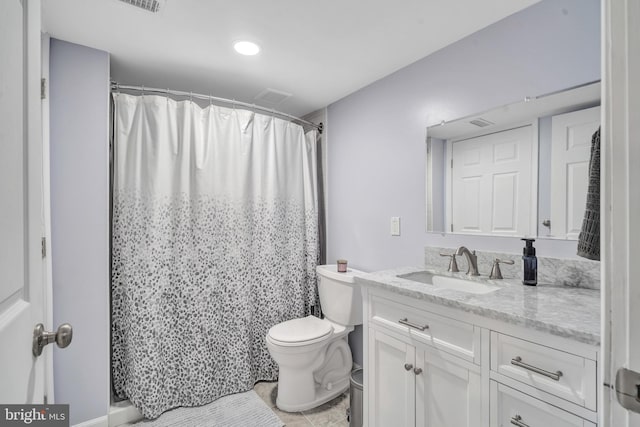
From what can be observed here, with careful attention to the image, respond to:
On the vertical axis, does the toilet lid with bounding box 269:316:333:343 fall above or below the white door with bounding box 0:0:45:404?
below

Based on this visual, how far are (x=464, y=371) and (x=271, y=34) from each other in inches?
70.8

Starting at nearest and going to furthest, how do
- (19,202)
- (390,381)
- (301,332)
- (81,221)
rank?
1. (19,202)
2. (390,381)
3. (81,221)
4. (301,332)

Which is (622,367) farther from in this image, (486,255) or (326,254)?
(326,254)

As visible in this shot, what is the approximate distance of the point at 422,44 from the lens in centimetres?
168

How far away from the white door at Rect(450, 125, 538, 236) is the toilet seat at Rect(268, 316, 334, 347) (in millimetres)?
1042

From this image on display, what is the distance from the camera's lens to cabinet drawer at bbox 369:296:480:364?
41.5 inches

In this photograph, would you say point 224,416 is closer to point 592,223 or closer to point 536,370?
point 536,370

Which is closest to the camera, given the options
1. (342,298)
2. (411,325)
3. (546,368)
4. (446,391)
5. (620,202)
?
(620,202)

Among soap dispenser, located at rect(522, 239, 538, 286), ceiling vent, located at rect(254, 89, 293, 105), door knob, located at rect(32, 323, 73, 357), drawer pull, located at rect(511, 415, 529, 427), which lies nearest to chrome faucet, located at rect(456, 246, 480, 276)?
soap dispenser, located at rect(522, 239, 538, 286)

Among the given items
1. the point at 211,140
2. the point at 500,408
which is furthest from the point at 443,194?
the point at 211,140

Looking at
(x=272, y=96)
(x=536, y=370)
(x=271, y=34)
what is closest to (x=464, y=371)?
(x=536, y=370)

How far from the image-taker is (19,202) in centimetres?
57

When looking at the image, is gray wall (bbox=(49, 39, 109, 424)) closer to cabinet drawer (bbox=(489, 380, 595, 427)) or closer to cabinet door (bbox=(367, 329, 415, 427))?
cabinet door (bbox=(367, 329, 415, 427))

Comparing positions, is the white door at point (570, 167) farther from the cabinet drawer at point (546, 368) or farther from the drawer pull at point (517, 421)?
the drawer pull at point (517, 421)
